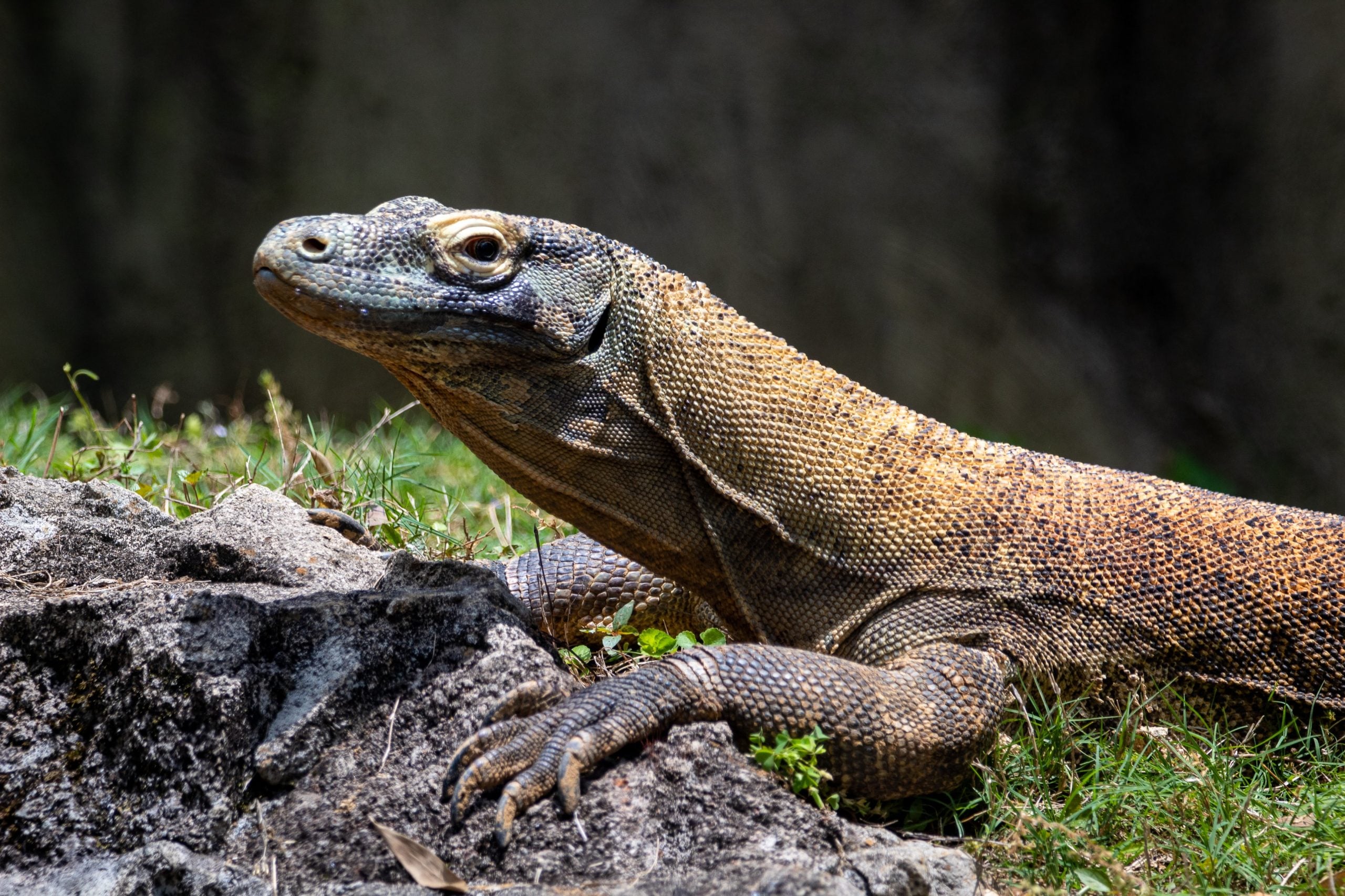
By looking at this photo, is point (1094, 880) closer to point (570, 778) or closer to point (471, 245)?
point (570, 778)

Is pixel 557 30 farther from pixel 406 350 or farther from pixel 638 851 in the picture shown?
pixel 638 851

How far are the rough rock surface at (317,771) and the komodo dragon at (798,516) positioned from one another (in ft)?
0.67

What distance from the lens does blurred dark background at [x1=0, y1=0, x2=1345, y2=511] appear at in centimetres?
964

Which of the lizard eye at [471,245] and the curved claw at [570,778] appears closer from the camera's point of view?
the curved claw at [570,778]

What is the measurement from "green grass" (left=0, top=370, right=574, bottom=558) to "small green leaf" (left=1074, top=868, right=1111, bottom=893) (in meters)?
2.13

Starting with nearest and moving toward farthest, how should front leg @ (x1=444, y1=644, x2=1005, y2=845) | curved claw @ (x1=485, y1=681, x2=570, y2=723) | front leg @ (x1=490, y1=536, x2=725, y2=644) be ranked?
front leg @ (x1=444, y1=644, x2=1005, y2=845) < curved claw @ (x1=485, y1=681, x2=570, y2=723) < front leg @ (x1=490, y1=536, x2=725, y2=644)

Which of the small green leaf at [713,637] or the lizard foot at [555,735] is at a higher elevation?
the lizard foot at [555,735]

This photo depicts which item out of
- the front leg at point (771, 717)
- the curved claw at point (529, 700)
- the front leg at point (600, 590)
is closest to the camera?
the front leg at point (771, 717)

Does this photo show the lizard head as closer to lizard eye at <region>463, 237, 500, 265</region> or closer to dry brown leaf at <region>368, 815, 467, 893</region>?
lizard eye at <region>463, 237, 500, 265</region>

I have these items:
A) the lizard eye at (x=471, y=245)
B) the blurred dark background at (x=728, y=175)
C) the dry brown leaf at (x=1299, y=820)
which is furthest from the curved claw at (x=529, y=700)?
the blurred dark background at (x=728, y=175)

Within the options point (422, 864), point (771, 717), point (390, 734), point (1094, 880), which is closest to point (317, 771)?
point (390, 734)

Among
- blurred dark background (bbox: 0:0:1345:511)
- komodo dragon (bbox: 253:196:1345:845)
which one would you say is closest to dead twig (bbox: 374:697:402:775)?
komodo dragon (bbox: 253:196:1345:845)

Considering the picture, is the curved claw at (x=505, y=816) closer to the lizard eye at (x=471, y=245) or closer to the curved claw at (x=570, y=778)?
the curved claw at (x=570, y=778)

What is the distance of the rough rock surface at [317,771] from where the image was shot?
231 centimetres
